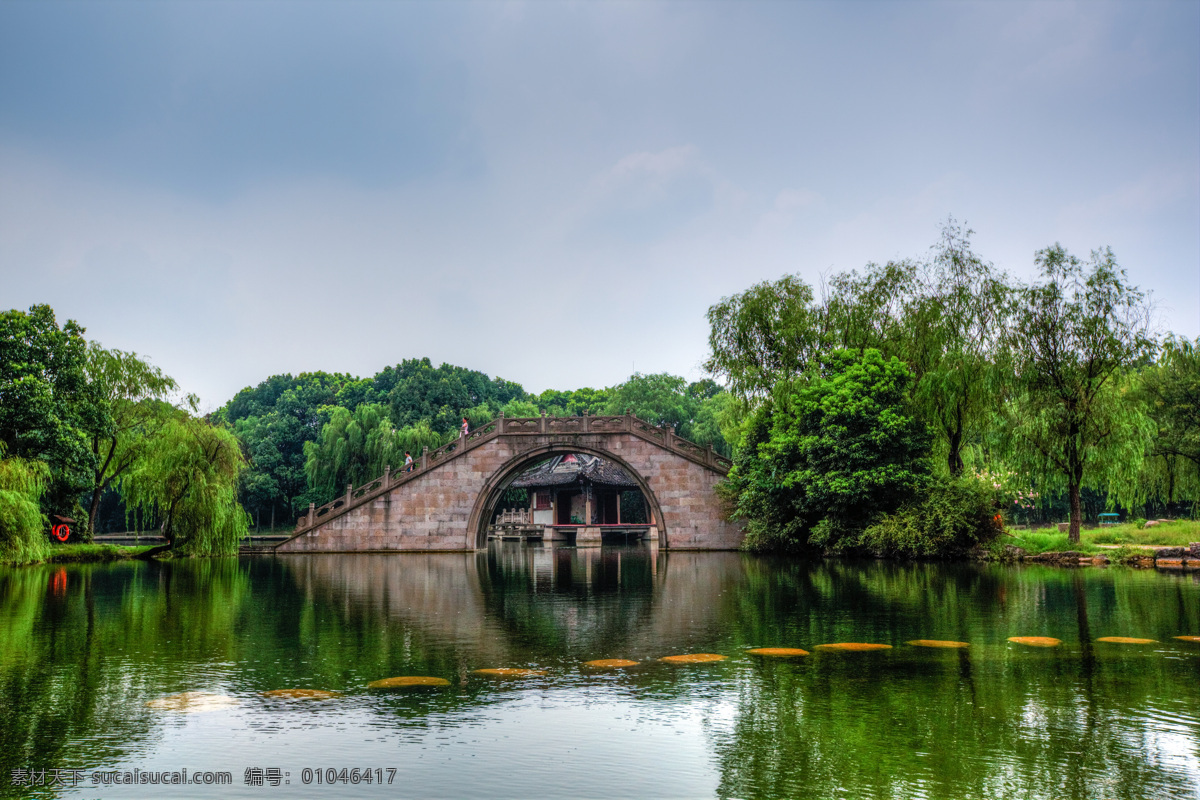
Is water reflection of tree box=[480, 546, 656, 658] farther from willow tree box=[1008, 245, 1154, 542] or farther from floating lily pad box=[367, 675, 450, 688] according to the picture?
willow tree box=[1008, 245, 1154, 542]

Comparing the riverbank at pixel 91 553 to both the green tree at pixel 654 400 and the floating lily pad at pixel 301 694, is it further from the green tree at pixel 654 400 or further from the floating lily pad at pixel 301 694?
the green tree at pixel 654 400

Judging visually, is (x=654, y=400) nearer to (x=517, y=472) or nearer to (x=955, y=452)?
(x=517, y=472)

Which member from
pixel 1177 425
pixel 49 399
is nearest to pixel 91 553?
pixel 49 399

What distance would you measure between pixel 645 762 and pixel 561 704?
158 centimetres

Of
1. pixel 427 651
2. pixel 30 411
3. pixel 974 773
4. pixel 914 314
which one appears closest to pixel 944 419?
pixel 914 314

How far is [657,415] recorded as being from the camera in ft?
185

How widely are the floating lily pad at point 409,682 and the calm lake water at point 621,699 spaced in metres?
0.13

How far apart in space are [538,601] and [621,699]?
7.82 metres

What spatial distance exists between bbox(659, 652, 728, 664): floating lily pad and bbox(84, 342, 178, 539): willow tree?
23.2 metres

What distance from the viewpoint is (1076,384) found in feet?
71.6

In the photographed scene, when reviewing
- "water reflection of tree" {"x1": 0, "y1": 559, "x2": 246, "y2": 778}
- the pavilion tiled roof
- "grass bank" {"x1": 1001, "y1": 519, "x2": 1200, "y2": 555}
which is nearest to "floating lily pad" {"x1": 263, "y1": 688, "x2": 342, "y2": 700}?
"water reflection of tree" {"x1": 0, "y1": 559, "x2": 246, "y2": 778}

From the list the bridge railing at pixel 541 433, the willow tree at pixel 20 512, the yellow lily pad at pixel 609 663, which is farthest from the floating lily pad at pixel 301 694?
the bridge railing at pixel 541 433

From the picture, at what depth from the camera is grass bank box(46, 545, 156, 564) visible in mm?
24895

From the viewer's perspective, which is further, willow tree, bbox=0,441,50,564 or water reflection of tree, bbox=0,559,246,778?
willow tree, bbox=0,441,50,564
